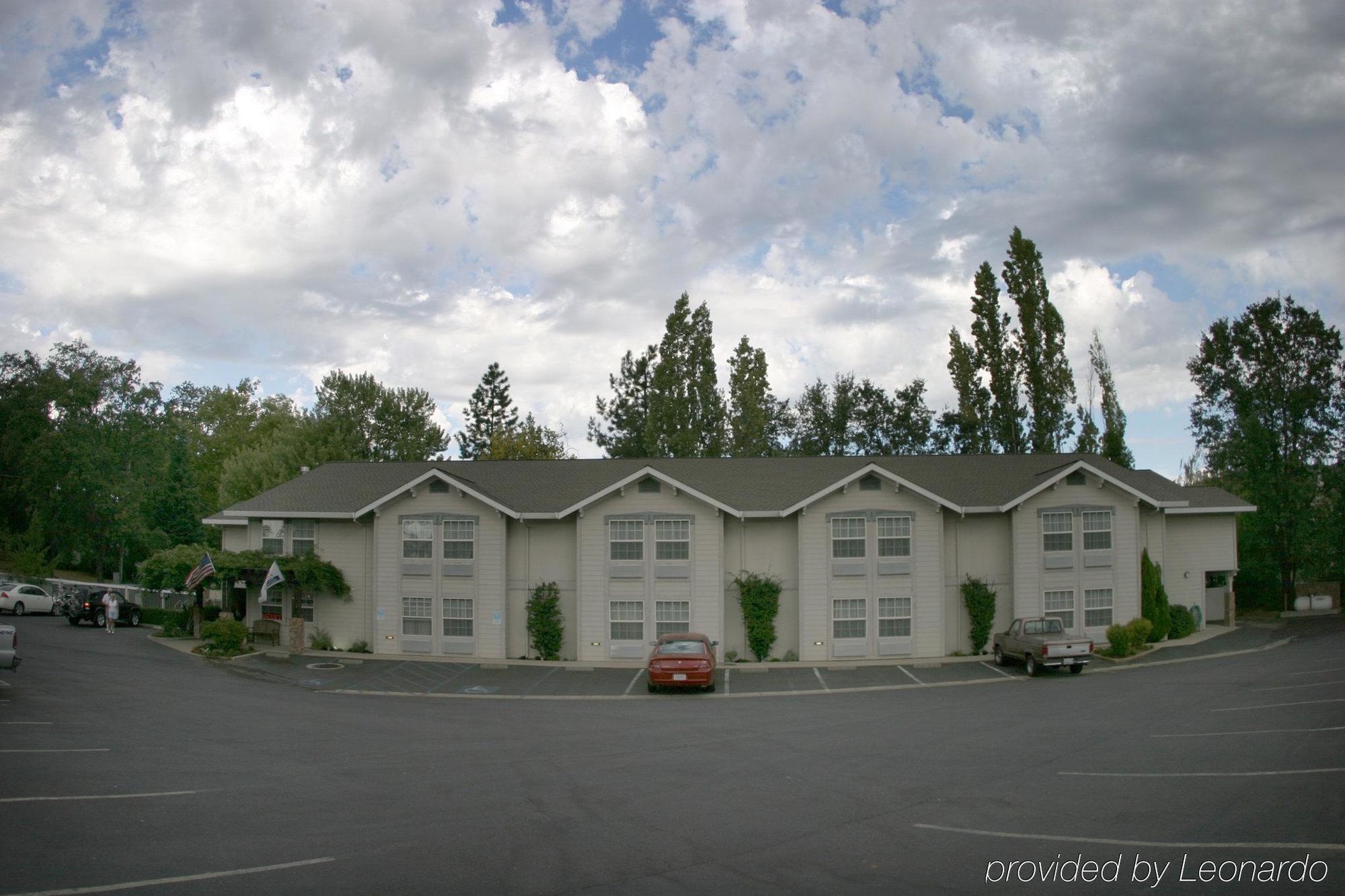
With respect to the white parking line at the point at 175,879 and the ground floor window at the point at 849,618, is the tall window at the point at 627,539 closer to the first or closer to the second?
the ground floor window at the point at 849,618

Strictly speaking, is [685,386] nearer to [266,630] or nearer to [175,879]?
[266,630]

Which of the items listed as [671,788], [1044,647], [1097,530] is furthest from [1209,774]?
[1097,530]

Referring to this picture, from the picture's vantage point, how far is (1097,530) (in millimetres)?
34531

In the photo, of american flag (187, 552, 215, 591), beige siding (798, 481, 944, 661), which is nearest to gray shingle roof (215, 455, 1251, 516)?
beige siding (798, 481, 944, 661)

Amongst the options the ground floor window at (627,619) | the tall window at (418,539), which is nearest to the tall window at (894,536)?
the ground floor window at (627,619)

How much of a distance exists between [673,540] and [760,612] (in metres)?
4.00

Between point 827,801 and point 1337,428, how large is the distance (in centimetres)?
5060

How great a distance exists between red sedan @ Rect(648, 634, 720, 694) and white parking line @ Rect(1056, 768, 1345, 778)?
1342cm

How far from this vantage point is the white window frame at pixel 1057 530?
3412 cm

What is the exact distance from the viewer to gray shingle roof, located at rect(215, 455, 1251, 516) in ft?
114

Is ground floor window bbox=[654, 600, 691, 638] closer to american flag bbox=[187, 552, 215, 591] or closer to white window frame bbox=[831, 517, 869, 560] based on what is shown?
white window frame bbox=[831, 517, 869, 560]

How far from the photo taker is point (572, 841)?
1116 centimetres

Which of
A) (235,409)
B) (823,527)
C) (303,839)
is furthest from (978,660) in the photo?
(235,409)

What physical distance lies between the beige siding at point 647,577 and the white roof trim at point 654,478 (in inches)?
17.4
